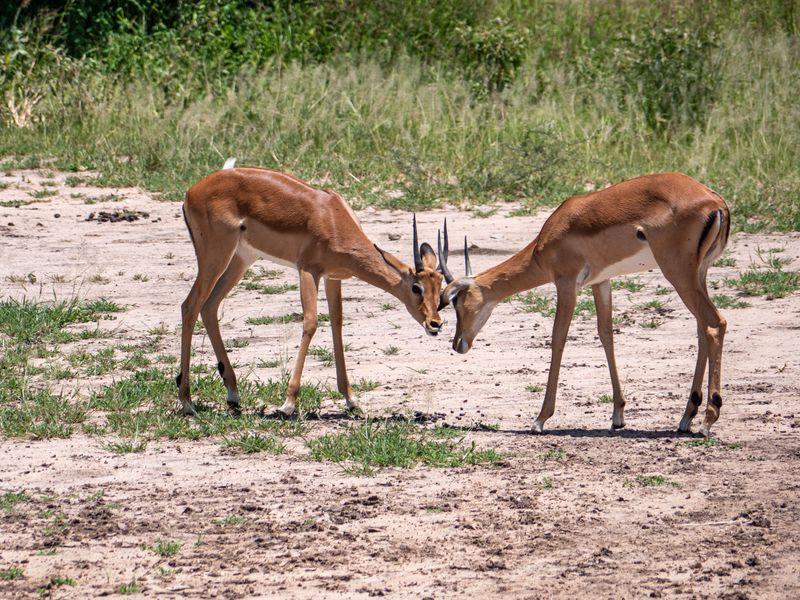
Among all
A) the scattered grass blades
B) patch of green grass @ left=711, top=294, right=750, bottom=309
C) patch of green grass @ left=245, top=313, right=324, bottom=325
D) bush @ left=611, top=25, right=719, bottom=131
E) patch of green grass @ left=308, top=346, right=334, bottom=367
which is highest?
bush @ left=611, top=25, right=719, bottom=131

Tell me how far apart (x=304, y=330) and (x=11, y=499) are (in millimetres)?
2138

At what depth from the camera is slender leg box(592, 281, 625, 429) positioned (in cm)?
692

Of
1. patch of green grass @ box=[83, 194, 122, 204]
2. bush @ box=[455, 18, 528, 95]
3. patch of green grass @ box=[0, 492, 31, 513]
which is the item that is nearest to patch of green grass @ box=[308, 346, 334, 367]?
patch of green grass @ box=[0, 492, 31, 513]

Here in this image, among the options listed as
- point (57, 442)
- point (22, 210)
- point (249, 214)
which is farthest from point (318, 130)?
point (57, 442)

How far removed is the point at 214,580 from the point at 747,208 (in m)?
8.67

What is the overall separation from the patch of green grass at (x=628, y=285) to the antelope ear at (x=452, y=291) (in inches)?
115

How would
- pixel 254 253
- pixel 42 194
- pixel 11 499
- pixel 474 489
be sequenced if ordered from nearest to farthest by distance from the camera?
pixel 11 499 < pixel 474 489 < pixel 254 253 < pixel 42 194

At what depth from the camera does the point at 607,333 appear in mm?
7191

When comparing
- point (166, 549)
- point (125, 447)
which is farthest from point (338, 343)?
point (166, 549)

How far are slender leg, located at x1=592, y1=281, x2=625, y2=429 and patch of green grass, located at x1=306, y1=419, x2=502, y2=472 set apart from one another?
91 cm

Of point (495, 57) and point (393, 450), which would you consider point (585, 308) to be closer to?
point (393, 450)

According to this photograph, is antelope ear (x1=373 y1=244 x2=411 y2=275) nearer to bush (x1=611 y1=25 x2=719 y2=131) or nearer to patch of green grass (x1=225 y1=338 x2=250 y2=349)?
patch of green grass (x1=225 y1=338 x2=250 y2=349)

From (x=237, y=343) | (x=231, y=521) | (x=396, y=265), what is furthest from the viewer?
(x=237, y=343)

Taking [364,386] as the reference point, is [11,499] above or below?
above
